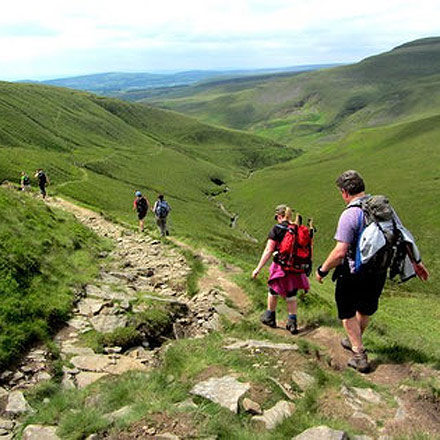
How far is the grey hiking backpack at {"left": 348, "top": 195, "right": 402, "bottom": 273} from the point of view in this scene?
27.6 feet

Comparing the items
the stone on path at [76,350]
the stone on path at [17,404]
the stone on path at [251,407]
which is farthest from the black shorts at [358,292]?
the stone on path at [17,404]

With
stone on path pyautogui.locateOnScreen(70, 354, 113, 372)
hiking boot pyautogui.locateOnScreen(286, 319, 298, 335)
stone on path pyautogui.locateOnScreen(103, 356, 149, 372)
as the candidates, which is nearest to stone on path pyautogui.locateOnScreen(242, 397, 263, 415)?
stone on path pyautogui.locateOnScreen(103, 356, 149, 372)

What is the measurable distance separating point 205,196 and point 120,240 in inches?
5247

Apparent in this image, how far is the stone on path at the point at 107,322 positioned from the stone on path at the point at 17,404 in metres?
3.56

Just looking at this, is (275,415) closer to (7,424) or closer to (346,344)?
(346,344)

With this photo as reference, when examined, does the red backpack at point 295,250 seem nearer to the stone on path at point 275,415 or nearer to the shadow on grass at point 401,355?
the shadow on grass at point 401,355

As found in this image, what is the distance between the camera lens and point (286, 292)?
11969 mm

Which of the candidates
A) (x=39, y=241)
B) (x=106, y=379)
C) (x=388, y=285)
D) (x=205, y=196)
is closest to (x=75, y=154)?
(x=205, y=196)

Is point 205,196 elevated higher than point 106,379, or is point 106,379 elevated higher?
point 106,379

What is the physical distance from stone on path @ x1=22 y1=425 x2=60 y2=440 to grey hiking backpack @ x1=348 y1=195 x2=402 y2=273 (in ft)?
22.5

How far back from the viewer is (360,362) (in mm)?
9539

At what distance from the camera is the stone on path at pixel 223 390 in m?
7.57

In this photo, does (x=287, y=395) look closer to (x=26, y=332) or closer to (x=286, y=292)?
(x=286, y=292)

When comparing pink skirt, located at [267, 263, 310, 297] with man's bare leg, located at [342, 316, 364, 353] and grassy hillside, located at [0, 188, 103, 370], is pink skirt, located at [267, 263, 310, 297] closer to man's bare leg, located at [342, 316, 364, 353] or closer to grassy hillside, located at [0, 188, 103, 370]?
man's bare leg, located at [342, 316, 364, 353]
